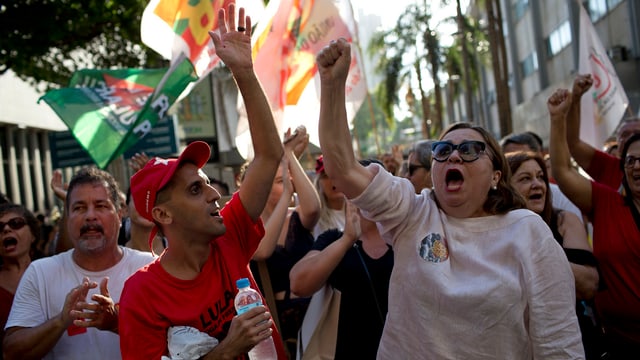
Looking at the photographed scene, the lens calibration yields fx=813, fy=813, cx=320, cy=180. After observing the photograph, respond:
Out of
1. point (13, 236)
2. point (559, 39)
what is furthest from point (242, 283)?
point (559, 39)

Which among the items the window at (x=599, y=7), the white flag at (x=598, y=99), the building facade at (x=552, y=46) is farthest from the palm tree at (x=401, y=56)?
the white flag at (x=598, y=99)

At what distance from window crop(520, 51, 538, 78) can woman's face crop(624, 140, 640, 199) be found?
32.6m

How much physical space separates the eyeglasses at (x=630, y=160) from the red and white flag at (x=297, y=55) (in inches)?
121

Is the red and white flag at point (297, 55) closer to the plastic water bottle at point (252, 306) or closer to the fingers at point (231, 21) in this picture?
the fingers at point (231, 21)

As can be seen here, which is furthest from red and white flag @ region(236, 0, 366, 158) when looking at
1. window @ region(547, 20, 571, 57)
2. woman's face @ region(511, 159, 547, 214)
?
window @ region(547, 20, 571, 57)

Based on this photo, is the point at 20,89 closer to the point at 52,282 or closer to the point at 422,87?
the point at 52,282

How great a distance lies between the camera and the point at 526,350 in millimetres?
3244

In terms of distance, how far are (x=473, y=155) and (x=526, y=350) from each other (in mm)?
825

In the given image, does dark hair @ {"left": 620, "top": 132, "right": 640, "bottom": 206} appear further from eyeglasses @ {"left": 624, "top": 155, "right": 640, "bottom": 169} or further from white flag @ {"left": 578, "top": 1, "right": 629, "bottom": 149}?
white flag @ {"left": 578, "top": 1, "right": 629, "bottom": 149}

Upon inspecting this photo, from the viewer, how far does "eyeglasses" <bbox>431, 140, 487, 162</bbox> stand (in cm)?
343

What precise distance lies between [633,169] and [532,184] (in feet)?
1.86

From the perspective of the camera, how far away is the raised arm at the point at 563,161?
472 centimetres

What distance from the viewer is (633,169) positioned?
15.3ft

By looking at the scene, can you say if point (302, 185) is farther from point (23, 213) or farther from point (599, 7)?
point (599, 7)
